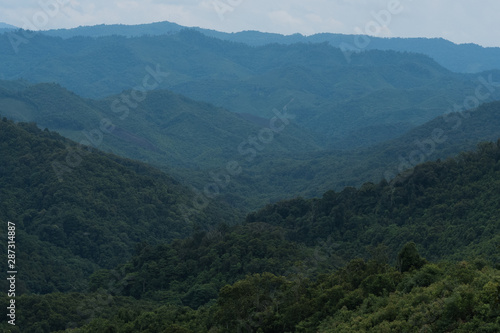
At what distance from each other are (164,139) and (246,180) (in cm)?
4702

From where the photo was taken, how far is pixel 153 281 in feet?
128

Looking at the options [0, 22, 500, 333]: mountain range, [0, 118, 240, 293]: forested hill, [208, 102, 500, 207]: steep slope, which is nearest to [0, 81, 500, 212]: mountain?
[208, 102, 500, 207]: steep slope

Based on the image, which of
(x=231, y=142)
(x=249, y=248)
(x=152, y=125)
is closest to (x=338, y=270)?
(x=249, y=248)

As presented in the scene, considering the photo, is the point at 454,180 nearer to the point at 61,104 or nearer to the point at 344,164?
the point at 344,164

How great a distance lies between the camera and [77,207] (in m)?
59.1

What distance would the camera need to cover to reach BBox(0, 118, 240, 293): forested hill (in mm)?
52219

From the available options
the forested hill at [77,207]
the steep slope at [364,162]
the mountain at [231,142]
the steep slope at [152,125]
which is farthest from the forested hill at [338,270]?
the steep slope at [152,125]

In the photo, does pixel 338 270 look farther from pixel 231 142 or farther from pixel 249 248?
pixel 231 142

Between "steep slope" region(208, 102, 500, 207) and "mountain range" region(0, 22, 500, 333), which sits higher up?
"steep slope" region(208, 102, 500, 207)

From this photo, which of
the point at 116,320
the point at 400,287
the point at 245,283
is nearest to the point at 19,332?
the point at 116,320

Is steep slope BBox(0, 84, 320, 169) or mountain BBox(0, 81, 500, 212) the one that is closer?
mountain BBox(0, 81, 500, 212)

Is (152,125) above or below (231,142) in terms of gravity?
above

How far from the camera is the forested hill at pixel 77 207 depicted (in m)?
52.2

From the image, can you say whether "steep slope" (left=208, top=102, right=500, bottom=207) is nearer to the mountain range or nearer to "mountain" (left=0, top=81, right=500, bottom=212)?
"mountain" (left=0, top=81, right=500, bottom=212)
